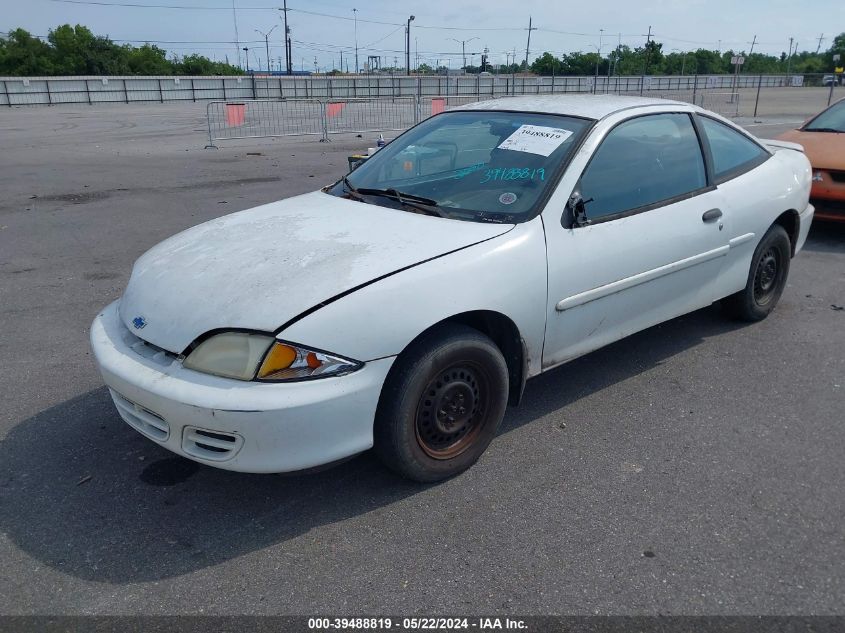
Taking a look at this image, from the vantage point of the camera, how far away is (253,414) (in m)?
2.58

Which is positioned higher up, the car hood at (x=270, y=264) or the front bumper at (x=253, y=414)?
the car hood at (x=270, y=264)

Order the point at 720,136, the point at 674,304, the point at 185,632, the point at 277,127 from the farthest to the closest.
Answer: the point at 277,127, the point at 720,136, the point at 674,304, the point at 185,632

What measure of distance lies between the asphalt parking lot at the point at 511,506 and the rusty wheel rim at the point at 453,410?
7.9 inches

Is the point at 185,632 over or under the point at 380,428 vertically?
under

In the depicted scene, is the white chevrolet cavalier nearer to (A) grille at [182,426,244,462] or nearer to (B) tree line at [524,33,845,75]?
(A) grille at [182,426,244,462]

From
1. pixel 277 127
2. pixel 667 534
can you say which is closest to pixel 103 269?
pixel 667 534

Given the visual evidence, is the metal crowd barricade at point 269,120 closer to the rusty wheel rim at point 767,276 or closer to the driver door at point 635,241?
the rusty wheel rim at point 767,276

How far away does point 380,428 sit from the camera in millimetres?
2924

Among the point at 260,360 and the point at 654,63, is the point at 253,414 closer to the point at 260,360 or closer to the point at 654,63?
the point at 260,360

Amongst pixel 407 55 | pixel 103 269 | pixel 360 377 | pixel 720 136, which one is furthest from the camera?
pixel 407 55

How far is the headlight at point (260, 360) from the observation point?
2.67m

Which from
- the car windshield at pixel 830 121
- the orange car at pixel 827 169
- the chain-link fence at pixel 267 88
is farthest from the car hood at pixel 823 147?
the chain-link fence at pixel 267 88

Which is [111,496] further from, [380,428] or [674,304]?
[674,304]

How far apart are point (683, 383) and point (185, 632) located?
310 centimetres
